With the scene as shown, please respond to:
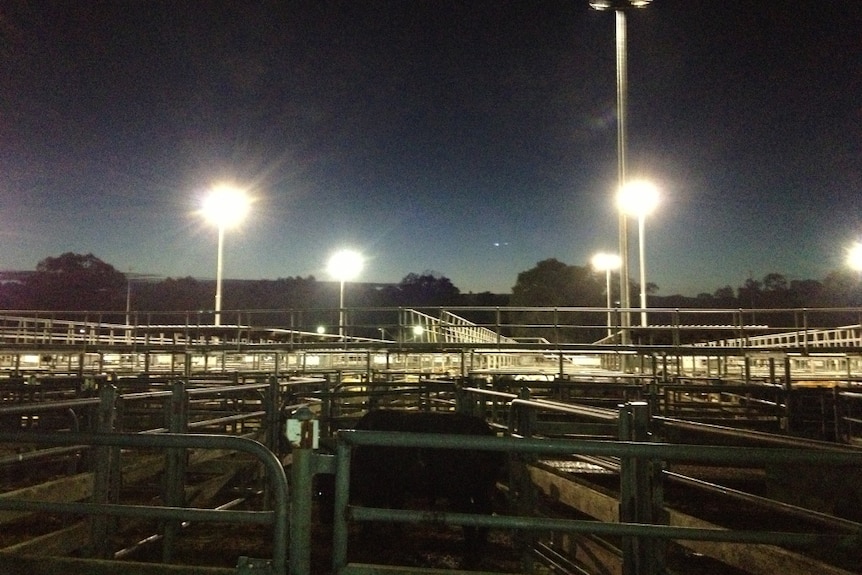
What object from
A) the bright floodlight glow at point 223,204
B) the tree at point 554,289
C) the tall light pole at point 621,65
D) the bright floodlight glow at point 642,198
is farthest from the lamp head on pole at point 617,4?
the tree at point 554,289

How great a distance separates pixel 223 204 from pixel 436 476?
22311 mm

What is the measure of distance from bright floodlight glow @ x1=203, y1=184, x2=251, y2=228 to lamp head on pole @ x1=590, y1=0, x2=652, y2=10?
16258mm

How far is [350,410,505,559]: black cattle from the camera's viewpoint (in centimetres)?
580

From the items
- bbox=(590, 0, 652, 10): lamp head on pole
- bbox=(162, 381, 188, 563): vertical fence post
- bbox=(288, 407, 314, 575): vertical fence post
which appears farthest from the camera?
bbox=(590, 0, 652, 10): lamp head on pole

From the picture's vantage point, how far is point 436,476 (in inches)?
231

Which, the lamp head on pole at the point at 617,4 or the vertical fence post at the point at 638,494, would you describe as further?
the lamp head on pole at the point at 617,4

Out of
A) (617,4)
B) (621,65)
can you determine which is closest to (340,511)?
(621,65)

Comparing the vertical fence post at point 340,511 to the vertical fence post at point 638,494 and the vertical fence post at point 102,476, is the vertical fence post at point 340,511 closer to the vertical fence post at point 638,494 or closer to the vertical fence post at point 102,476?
the vertical fence post at point 638,494

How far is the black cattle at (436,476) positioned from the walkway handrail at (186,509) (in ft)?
9.47

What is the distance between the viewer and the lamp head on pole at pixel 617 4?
19297 mm

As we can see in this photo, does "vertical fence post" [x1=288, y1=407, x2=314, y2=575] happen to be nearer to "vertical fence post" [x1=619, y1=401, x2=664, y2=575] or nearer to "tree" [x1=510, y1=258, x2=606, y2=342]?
"vertical fence post" [x1=619, y1=401, x2=664, y2=575]

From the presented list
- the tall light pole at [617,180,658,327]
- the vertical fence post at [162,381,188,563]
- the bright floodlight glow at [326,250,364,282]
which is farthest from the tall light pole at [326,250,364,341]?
the vertical fence post at [162,381,188,563]

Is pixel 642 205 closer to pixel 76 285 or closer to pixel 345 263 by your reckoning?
pixel 345 263

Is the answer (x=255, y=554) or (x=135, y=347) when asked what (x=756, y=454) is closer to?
(x=255, y=554)
